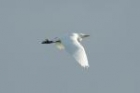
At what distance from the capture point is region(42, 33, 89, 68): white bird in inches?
4436

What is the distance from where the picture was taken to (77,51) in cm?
11456

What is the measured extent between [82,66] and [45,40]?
1281 cm

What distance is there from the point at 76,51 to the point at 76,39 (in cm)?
564

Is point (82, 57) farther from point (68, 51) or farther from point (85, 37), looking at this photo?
point (85, 37)

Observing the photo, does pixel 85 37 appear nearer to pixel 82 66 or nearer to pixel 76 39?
pixel 76 39

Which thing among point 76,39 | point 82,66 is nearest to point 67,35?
point 76,39

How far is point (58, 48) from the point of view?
121312mm

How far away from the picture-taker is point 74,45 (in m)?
116

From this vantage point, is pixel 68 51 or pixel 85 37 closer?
pixel 68 51

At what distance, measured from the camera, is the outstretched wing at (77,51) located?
112188 mm

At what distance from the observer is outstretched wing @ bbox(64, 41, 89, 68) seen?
11219 centimetres

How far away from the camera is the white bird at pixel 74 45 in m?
113

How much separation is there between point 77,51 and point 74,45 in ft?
6.18

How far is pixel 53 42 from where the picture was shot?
121 metres
